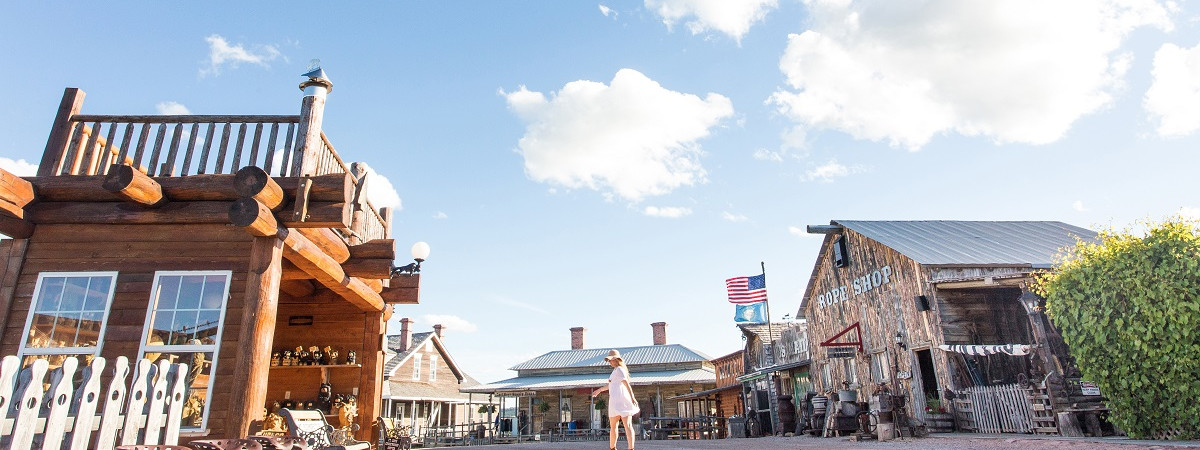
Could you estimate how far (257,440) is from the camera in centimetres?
536

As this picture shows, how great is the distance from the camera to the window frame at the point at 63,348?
6977mm

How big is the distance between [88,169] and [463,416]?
35098 mm

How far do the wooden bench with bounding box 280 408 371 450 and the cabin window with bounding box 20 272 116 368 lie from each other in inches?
85.4

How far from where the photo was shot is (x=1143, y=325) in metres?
8.23

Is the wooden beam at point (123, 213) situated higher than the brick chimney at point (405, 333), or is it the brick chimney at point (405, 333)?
the brick chimney at point (405, 333)

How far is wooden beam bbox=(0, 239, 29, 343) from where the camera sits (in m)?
7.05

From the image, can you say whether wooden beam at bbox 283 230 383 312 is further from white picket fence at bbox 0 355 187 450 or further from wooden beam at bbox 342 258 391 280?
white picket fence at bbox 0 355 187 450

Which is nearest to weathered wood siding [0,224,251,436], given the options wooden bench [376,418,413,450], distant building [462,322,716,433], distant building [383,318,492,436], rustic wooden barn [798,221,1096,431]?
wooden bench [376,418,413,450]

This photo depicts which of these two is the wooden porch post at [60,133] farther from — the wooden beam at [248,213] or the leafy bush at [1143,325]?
the leafy bush at [1143,325]

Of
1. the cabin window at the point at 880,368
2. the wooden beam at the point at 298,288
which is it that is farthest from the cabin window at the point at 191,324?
the cabin window at the point at 880,368

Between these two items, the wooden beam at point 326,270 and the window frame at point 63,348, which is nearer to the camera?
the window frame at point 63,348

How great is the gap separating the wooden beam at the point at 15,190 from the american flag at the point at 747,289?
66.2ft

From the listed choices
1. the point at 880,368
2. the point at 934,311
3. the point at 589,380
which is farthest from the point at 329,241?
the point at 589,380

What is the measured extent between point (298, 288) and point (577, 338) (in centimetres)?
2963
